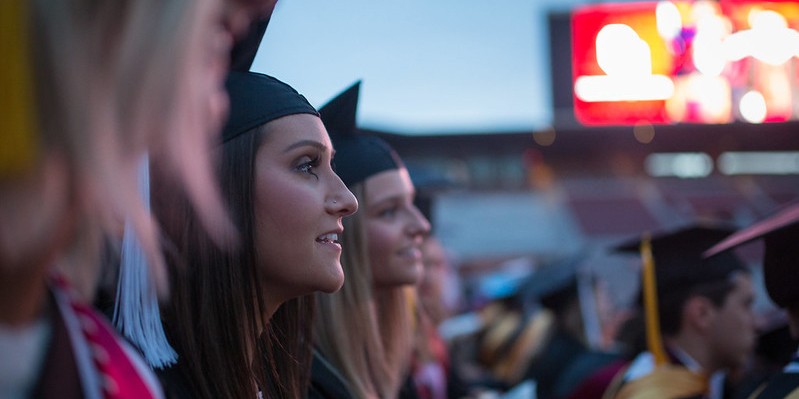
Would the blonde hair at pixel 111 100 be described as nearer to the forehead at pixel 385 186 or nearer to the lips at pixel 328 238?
the lips at pixel 328 238

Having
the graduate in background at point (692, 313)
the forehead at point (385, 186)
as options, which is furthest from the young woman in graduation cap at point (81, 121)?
the graduate in background at point (692, 313)

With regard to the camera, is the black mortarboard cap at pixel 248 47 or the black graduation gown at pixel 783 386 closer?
the black mortarboard cap at pixel 248 47

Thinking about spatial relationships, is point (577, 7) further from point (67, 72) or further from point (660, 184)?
point (67, 72)

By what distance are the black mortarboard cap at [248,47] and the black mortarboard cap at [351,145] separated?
81 cm

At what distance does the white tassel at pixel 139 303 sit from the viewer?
1594mm

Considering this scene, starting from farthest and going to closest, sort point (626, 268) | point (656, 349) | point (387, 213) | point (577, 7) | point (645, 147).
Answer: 1. point (645, 147)
2. point (577, 7)
3. point (626, 268)
4. point (656, 349)
5. point (387, 213)

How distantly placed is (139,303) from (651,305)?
2967 mm

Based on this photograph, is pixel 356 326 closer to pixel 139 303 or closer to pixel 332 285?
pixel 332 285

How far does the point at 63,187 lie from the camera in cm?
84

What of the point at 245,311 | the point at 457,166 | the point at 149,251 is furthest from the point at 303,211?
the point at 457,166

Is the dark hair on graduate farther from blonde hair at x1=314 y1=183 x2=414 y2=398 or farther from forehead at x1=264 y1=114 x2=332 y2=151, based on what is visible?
blonde hair at x1=314 y1=183 x2=414 y2=398

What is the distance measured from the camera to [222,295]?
1867 millimetres

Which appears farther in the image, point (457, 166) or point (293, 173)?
point (457, 166)

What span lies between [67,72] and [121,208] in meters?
0.14
